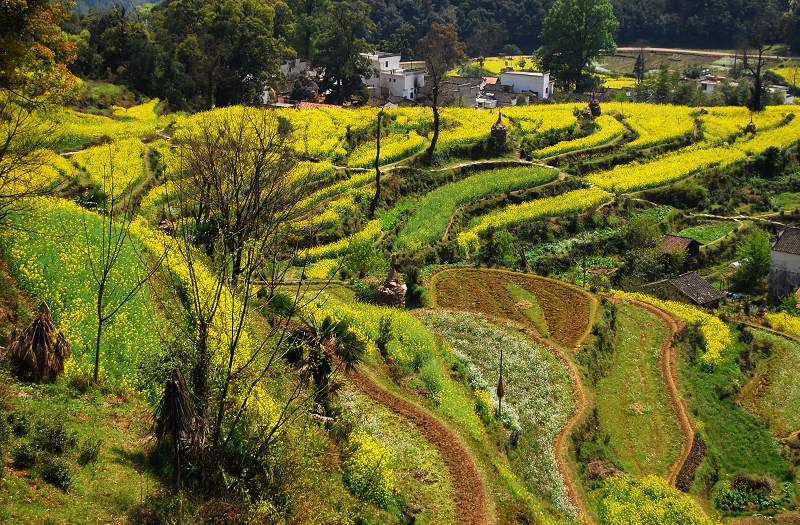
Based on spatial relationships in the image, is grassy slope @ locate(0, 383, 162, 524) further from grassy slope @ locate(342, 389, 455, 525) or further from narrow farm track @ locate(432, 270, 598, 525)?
narrow farm track @ locate(432, 270, 598, 525)

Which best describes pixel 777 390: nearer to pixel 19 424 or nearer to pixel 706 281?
pixel 706 281

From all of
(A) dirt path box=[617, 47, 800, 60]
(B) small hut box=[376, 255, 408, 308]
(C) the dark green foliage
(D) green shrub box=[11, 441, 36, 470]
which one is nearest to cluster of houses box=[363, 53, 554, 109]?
(C) the dark green foliage

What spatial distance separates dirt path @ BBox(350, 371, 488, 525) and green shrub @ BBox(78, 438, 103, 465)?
10.1 m

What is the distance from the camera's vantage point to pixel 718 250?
57.4 meters

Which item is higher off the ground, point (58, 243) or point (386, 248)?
point (58, 243)

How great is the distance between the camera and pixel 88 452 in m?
18.2

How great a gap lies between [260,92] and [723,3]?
331 ft

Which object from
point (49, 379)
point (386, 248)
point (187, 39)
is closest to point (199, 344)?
point (49, 379)

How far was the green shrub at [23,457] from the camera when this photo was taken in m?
17.0

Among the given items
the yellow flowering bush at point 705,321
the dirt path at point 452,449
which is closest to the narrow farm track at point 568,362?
the yellow flowering bush at point 705,321

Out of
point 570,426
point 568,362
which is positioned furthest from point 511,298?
point 570,426

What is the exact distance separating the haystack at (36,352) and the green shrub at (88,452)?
10.5ft

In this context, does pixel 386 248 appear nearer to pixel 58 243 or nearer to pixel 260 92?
pixel 58 243

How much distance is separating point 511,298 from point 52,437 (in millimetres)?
28880
